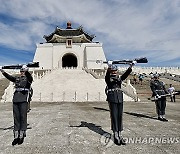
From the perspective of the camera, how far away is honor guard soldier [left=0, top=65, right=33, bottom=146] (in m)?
4.19

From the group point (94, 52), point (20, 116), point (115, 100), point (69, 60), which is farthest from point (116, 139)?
point (69, 60)

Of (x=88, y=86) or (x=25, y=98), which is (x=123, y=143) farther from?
(x=88, y=86)

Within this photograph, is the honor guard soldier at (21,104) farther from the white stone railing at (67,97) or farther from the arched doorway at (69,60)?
the arched doorway at (69,60)

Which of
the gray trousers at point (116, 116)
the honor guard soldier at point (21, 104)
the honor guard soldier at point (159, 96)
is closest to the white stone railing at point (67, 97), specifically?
the honor guard soldier at point (159, 96)

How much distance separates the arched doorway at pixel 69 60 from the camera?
2025 inches

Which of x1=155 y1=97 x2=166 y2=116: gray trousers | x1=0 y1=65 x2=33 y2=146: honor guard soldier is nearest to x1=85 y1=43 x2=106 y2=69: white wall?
x1=155 y1=97 x2=166 y2=116: gray trousers

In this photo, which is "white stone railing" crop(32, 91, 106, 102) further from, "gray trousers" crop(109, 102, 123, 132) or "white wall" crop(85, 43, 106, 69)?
A: "white wall" crop(85, 43, 106, 69)

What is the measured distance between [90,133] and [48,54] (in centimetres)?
4542

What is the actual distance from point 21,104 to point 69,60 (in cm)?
5055

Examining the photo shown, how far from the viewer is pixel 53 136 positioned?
4477 mm

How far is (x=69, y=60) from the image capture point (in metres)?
54.4

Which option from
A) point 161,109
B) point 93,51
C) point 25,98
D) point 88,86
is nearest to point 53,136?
point 25,98

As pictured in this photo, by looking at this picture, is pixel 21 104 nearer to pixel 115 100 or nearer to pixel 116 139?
pixel 115 100

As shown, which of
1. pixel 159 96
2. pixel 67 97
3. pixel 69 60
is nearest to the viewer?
pixel 159 96
